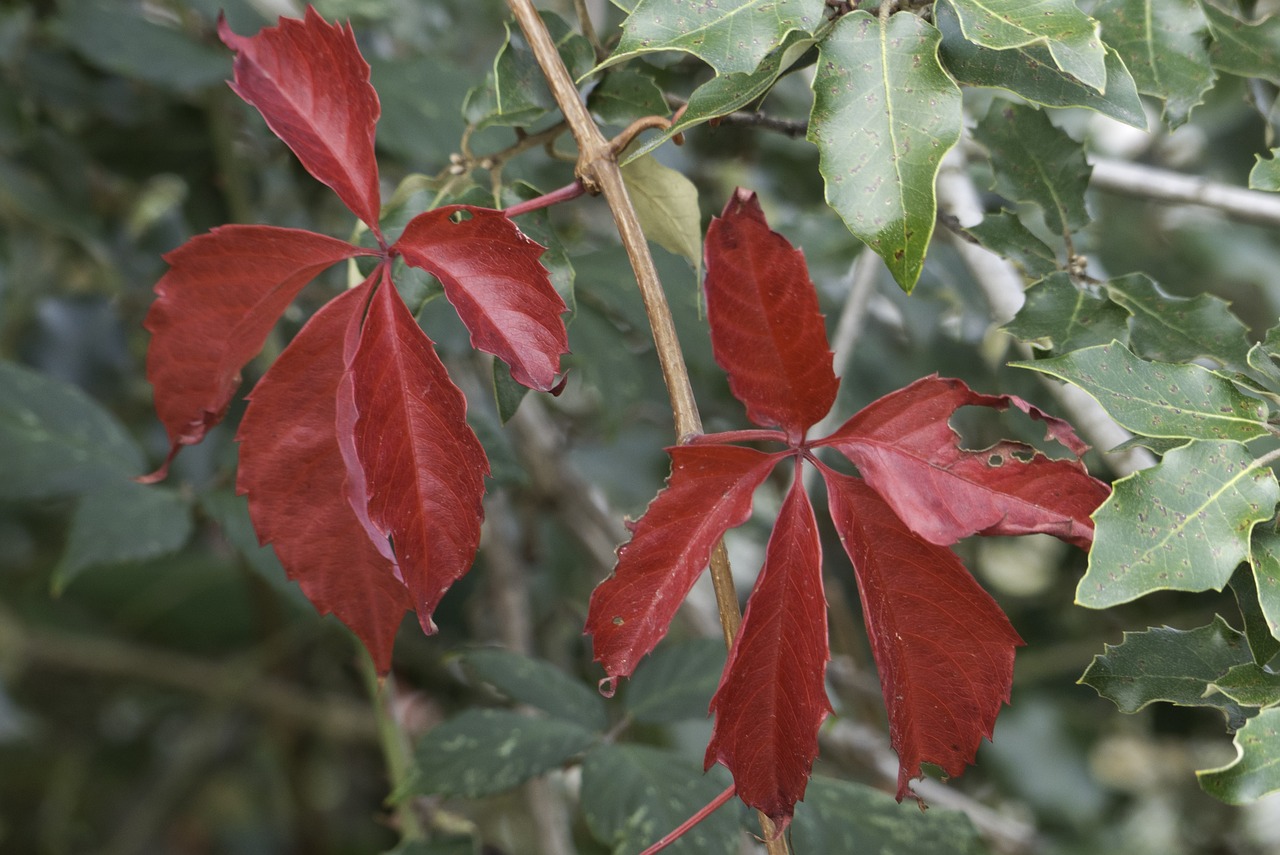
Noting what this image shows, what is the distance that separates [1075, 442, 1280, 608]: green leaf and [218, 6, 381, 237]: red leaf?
0.32m

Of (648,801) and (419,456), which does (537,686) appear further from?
(419,456)

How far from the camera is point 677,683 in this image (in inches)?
30.3

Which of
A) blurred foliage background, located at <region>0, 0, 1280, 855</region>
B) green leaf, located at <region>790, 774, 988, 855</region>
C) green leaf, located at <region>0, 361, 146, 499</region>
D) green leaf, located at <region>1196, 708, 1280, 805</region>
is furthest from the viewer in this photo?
blurred foliage background, located at <region>0, 0, 1280, 855</region>

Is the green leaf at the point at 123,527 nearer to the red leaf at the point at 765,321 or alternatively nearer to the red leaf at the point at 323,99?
the red leaf at the point at 323,99

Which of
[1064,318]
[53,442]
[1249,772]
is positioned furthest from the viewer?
[53,442]

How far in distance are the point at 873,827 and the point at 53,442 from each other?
0.70 meters

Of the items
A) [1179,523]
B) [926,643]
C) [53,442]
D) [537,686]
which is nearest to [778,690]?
[926,643]

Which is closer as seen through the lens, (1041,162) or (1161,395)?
(1161,395)

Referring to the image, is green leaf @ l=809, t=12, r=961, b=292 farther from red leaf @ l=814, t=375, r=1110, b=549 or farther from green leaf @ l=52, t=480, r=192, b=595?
green leaf @ l=52, t=480, r=192, b=595

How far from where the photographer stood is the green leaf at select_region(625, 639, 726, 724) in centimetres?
75

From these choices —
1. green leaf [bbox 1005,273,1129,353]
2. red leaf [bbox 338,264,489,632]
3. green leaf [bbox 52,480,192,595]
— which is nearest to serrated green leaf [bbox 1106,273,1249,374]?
green leaf [bbox 1005,273,1129,353]

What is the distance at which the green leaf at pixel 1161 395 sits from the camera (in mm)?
432

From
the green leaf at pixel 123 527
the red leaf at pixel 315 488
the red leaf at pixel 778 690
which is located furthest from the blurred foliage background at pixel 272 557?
the red leaf at pixel 778 690

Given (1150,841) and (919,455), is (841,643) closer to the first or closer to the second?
(1150,841)
